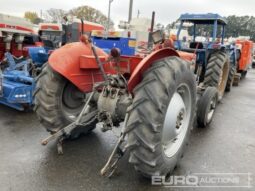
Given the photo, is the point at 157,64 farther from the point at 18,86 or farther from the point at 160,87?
the point at 18,86

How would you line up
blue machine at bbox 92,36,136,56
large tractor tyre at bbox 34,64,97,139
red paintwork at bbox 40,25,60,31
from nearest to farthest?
large tractor tyre at bbox 34,64,97,139 → blue machine at bbox 92,36,136,56 → red paintwork at bbox 40,25,60,31

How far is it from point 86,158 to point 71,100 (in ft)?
2.48

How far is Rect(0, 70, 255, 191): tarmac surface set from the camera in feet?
8.70

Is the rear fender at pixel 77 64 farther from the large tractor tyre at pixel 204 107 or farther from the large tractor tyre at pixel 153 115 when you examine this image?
the large tractor tyre at pixel 204 107

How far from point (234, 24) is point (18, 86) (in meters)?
45.9

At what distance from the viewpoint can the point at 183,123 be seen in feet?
10.3

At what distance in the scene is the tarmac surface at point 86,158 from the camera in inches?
104

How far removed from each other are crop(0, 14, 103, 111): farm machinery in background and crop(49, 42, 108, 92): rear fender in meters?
1.69

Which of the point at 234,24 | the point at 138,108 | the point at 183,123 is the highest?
the point at 234,24

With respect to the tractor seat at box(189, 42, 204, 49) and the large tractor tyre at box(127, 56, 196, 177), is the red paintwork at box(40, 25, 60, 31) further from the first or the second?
the large tractor tyre at box(127, 56, 196, 177)

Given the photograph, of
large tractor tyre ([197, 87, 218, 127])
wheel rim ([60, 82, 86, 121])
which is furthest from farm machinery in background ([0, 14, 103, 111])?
large tractor tyre ([197, 87, 218, 127])

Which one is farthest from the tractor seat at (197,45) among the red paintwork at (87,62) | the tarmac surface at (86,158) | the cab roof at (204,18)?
the red paintwork at (87,62)

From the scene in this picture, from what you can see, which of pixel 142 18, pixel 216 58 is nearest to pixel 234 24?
pixel 142 18

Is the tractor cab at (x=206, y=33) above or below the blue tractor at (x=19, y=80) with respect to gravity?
above
